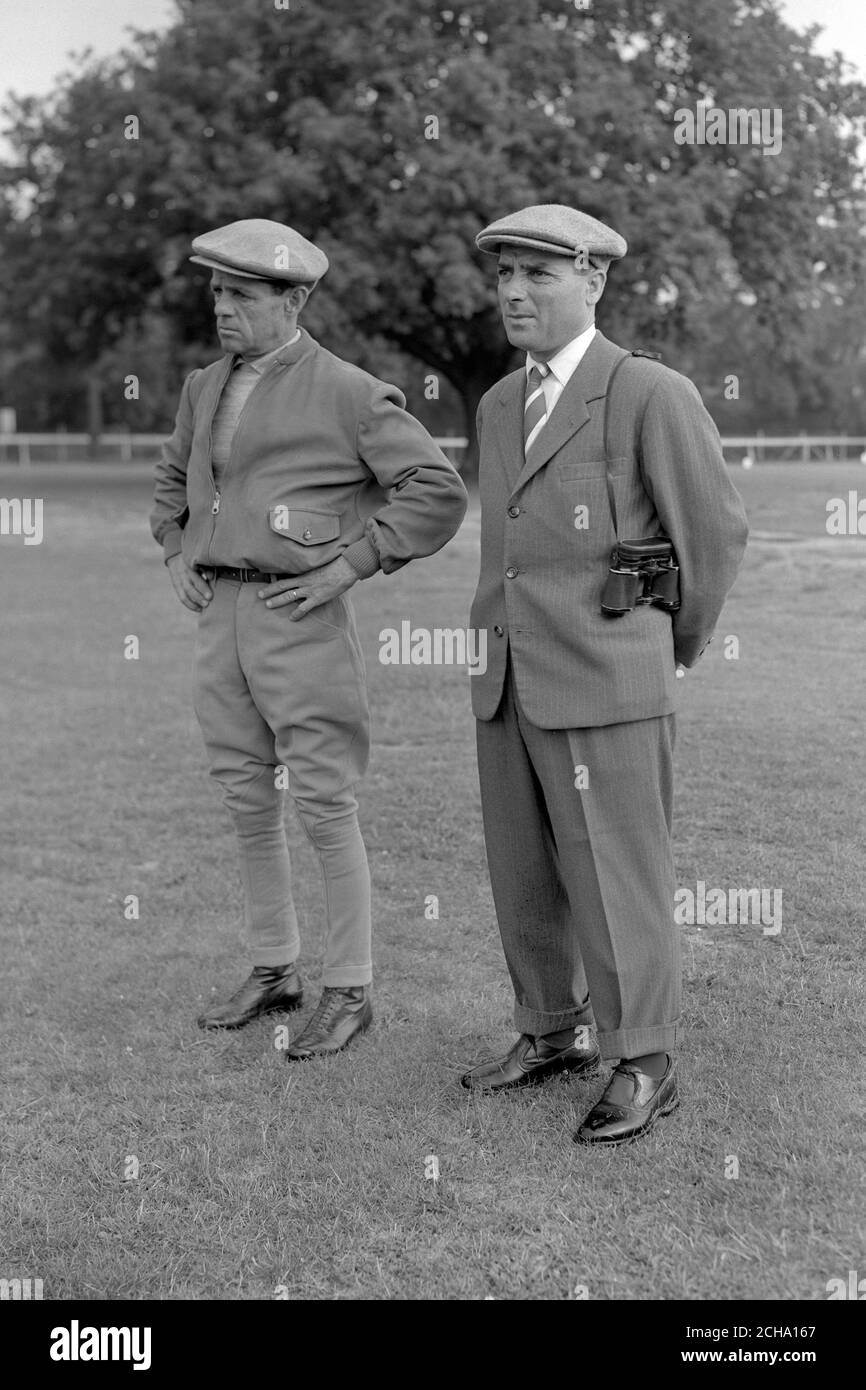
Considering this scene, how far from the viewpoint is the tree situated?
22984 millimetres

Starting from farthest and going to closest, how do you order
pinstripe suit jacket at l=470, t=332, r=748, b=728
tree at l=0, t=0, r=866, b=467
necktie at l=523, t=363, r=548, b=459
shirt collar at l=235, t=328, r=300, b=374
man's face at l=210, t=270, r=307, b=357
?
tree at l=0, t=0, r=866, b=467 → shirt collar at l=235, t=328, r=300, b=374 → man's face at l=210, t=270, r=307, b=357 → necktie at l=523, t=363, r=548, b=459 → pinstripe suit jacket at l=470, t=332, r=748, b=728

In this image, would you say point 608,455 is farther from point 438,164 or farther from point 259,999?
point 438,164

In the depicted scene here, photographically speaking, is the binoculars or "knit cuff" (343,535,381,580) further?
"knit cuff" (343,535,381,580)

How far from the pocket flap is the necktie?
2.53 feet

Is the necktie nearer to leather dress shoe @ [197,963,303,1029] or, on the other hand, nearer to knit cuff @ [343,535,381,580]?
knit cuff @ [343,535,381,580]

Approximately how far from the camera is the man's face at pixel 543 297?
359cm

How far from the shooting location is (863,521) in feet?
55.7

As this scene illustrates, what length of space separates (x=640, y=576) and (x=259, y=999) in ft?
6.60

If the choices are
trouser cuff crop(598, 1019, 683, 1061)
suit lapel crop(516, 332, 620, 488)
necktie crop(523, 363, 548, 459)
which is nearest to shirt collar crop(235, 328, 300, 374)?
necktie crop(523, 363, 548, 459)

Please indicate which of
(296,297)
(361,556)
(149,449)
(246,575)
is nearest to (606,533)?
(361,556)

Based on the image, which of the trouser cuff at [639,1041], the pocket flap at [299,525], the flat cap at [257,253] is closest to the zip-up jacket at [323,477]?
the pocket flap at [299,525]

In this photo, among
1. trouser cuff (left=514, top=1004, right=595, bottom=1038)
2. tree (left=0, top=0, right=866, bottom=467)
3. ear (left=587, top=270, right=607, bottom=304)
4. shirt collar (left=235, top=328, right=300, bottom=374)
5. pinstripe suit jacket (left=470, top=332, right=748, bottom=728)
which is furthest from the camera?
tree (left=0, top=0, right=866, bottom=467)
